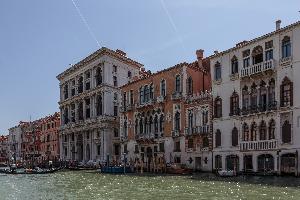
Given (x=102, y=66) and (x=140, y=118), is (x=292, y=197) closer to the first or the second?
(x=140, y=118)

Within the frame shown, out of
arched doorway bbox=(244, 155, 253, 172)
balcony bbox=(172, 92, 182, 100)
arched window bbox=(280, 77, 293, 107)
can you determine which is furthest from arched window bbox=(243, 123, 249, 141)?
balcony bbox=(172, 92, 182, 100)

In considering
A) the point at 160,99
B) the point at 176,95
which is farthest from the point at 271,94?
the point at 160,99

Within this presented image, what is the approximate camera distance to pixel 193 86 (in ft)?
125

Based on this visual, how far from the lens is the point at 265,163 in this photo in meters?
29.3

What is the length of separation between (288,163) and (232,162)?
526 cm

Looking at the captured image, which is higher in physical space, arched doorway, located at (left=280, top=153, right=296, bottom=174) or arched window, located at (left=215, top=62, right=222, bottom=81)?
arched window, located at (left=215, top=62, right=222, bottom=81)

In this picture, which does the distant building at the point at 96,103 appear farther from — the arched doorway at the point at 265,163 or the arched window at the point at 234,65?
the arched doorway at the point at 265,163

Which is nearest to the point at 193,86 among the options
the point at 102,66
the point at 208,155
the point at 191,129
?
the point at 191,129

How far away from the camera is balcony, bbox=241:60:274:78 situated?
29.0 meters

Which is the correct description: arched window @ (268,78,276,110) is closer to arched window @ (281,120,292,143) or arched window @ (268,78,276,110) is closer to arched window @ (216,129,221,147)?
arched window @ (281,120,292,143)

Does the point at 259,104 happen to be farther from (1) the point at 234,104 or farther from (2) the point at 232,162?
(2) the point at 232,162

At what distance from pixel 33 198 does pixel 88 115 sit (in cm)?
3678

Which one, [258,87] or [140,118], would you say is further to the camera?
[140,118]

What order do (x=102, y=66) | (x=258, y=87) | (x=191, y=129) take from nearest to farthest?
(x=258, y=87), (x=191, y=129), (x=102, y=66)
